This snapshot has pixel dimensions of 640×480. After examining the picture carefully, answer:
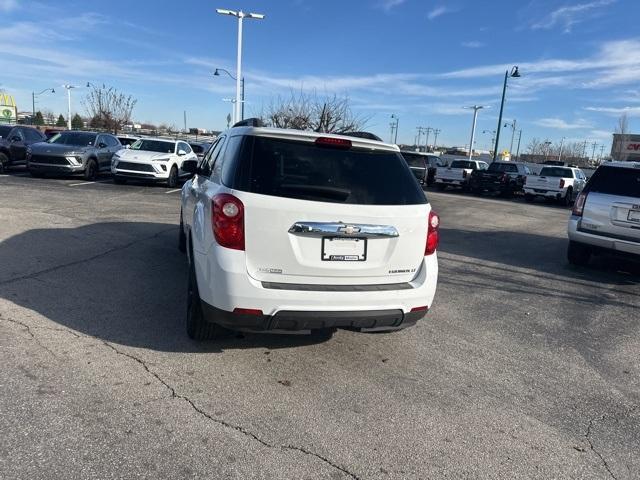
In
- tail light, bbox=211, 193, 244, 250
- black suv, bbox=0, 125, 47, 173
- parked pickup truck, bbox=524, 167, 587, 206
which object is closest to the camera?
tail light, bbox=211, 193, 244, 250

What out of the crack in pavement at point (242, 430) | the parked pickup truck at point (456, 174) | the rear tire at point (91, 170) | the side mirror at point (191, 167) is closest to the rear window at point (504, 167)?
the parked pickup truck at point (456, 174)

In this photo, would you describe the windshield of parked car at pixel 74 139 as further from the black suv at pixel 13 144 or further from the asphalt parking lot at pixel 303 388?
the asphalt parking lot at pixel 303 388

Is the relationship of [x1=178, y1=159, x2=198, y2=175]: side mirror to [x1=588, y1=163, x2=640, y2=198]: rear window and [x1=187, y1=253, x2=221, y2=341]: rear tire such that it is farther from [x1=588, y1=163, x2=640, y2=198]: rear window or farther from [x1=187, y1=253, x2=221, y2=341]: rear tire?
[x1=588, y1=163, x2=640, y2=198]: rear window

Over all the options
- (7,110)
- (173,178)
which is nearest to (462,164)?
(173,178)

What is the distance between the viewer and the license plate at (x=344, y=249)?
3.61 meters

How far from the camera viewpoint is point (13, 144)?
696 inches

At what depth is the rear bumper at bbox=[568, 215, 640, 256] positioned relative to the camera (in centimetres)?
738

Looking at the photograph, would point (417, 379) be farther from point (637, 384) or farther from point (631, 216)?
point (631, 216)

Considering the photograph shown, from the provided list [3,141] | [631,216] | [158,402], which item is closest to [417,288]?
[158,402]

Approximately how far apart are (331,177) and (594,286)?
5475 mm

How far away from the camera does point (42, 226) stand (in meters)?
8.59

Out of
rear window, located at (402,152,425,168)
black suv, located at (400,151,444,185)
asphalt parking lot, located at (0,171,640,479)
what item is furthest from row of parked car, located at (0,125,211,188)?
rear window, located at (402,152,425,168)

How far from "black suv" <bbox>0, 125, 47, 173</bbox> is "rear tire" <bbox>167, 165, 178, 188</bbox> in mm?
5500

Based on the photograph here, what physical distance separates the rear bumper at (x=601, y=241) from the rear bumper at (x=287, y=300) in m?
5.28
